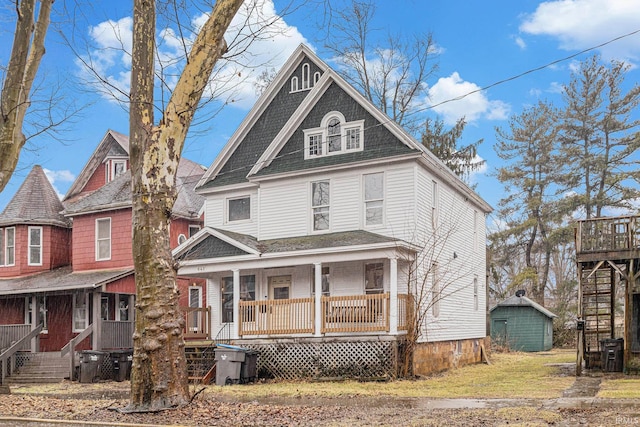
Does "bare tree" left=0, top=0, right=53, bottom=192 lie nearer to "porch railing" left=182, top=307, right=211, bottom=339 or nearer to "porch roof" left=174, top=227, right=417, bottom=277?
"porch roof" left=174, top=227, right=417, bottom=277

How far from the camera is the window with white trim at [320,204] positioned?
22.8m

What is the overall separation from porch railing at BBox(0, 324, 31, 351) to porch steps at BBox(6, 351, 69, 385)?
33.0 inches

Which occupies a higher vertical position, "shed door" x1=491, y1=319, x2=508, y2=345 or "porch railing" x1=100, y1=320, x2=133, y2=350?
"porch railing" x1=100, y1=320, x2=133, y2=350

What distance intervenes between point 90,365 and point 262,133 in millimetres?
9702

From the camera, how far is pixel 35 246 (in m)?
29.6

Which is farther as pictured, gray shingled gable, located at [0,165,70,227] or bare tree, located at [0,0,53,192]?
gray shingled gable, located at [0,165,70,227]

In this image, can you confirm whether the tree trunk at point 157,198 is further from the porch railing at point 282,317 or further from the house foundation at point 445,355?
the house foundation at point 445,355

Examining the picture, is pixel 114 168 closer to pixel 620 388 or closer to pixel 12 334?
pixel 12 334

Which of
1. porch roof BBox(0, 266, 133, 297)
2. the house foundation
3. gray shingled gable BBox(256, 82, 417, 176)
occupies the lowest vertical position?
the house foundation

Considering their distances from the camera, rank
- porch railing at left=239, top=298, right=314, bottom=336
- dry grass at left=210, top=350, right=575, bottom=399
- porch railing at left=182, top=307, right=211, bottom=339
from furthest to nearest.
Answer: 1. porch railing at left=182, top=307, right=211, bottom=339
2. porch railing at left=239, top=298, right=314, bottom=336
3. dry grass at left=210, top=350, right=575, bottom=399

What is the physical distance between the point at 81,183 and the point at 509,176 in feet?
87.3

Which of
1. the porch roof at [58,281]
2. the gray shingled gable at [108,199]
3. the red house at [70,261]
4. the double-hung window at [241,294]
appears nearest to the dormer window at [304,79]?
the red house at [70,261]

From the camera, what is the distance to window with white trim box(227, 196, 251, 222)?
81.3ft

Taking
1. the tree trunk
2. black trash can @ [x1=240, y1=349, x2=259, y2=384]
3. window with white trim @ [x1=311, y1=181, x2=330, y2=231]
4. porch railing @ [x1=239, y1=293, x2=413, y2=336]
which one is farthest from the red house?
the tree trunk
